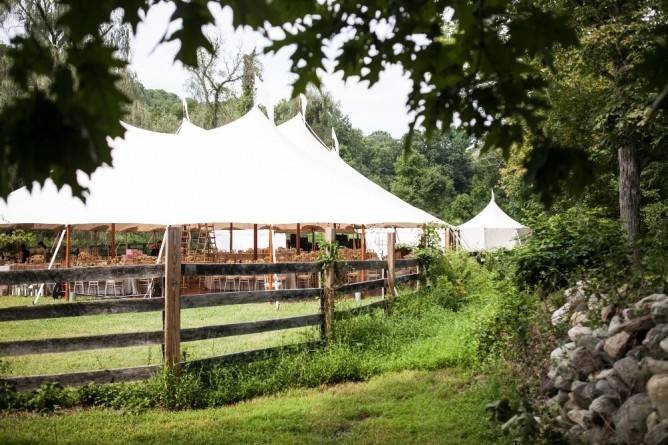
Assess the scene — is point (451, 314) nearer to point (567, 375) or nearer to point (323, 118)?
point (567, 375)

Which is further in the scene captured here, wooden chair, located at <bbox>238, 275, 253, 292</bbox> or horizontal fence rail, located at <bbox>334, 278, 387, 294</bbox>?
wooden chair, located at <bbox>238, 275, 253, 292</bbox>

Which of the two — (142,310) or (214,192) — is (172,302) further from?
(214,192)

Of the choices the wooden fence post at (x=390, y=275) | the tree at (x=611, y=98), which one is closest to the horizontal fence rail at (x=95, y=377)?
the wooden fence post at (x=390, y=275)

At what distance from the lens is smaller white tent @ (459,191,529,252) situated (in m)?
30.5

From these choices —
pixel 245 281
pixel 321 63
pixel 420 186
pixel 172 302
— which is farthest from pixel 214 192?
pixel 420 186

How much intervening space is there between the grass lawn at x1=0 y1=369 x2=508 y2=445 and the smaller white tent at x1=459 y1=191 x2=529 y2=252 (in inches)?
954

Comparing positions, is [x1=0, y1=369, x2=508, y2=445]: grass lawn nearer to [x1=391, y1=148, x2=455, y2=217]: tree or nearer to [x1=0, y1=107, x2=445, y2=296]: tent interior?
[x1=0, y1=107, x2=445, y2=296]: tent interior

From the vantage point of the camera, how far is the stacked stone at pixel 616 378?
368 cm

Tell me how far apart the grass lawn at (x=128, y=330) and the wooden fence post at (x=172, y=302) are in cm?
25

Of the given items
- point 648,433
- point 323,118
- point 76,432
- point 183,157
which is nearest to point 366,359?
point 76,432

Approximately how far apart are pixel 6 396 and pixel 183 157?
1061 centimetres

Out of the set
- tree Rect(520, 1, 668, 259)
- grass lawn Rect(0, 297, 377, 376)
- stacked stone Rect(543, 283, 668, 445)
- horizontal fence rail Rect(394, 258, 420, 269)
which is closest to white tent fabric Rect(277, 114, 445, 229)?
horizontal fence rail Rect(394, 258, 420, 269)

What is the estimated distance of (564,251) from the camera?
715 cm

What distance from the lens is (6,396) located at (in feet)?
17.1
